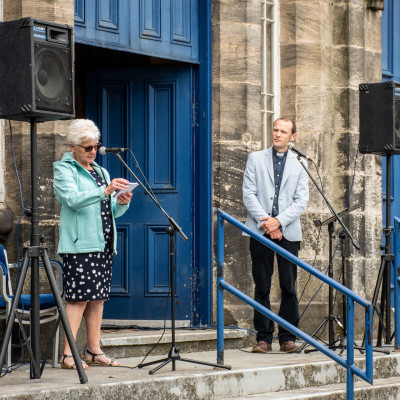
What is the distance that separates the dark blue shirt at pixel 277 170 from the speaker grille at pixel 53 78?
228cm

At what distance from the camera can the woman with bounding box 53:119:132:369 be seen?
6.83 meters

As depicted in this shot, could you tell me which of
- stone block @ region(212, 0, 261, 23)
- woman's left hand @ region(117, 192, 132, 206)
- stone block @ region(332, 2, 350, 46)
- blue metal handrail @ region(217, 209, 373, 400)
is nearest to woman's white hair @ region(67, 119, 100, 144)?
woman's left hand @ region(117, 192, 132, 206)

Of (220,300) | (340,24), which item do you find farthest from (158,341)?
(340,24)

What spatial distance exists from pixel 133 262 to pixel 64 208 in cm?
226

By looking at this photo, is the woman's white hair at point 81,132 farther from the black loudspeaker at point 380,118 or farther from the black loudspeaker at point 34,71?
the black loudspeaker at point 380,118

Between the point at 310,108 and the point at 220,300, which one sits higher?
the point at 310,108

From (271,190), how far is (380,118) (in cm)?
119

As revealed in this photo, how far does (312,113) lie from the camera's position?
388 inches

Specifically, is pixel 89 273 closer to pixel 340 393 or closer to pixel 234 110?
pixel 340 393

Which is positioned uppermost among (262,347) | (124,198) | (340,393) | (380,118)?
(380,118)

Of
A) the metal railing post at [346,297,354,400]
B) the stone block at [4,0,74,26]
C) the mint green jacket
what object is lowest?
the metal railing post at [346,297,354,400]

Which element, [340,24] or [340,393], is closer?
[340,393]

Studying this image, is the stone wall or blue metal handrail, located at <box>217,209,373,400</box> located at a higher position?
the stone wall

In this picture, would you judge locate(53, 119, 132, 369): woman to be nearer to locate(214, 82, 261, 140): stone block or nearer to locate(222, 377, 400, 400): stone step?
locate(222, 377, 400, 400): stone step
